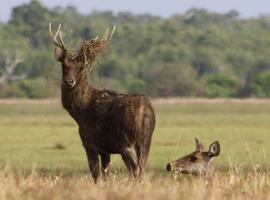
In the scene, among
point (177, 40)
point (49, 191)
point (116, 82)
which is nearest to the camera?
point (49, 191)

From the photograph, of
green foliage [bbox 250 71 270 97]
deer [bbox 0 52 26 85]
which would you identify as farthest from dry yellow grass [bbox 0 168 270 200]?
deer [bbox 0 52 26 85]

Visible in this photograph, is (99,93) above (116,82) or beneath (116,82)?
above

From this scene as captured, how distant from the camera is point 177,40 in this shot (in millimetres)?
95312

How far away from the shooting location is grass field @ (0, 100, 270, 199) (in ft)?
30.5

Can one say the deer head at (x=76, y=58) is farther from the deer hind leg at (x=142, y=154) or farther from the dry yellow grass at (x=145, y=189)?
the dry yellow grass at (x=145, y=189)

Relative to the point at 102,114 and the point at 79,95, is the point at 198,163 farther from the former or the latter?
the point at 79,95

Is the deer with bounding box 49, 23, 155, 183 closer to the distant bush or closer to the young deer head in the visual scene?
the young deer head

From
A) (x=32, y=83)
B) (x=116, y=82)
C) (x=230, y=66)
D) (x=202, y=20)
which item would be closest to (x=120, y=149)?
(x=32, y=83)

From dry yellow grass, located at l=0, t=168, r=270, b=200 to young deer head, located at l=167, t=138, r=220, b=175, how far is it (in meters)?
0.34

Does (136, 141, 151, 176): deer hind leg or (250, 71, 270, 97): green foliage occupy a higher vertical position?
(136, 141, 151, 176): deer hind leg

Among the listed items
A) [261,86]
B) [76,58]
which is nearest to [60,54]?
[76,58]

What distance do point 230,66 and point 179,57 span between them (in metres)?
3.52

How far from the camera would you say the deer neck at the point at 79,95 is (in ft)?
43.8

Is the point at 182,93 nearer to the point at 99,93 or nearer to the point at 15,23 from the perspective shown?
the point at 15,23
